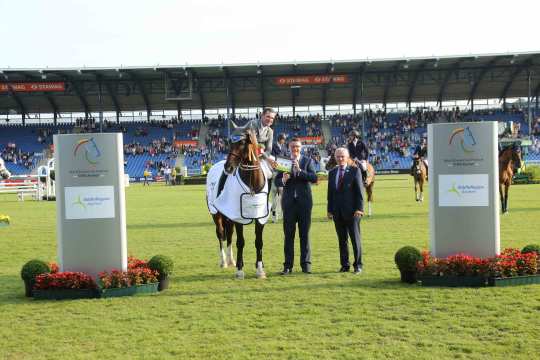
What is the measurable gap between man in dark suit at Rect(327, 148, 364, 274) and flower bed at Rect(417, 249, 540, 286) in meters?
1.44

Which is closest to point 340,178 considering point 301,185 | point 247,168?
point 301,185

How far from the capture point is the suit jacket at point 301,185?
960cm

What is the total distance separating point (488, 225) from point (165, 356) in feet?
15.2

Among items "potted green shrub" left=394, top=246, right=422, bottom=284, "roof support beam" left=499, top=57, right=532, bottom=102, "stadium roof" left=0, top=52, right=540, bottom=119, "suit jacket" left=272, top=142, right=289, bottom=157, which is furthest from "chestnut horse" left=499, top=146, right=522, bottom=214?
"roof support beam" left=499, top=57, right=532, bottom=102

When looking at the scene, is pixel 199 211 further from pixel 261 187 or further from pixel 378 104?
pixel 378 104

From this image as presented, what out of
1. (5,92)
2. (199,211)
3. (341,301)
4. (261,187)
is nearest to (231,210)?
(261,187)

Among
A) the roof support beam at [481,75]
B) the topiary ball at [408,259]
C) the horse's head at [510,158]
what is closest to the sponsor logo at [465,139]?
the topiary ball at [408,259]

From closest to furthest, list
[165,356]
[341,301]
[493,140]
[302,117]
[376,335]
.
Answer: [165,356] → [376,335] → [341,301] → [493,140] → [302,117]

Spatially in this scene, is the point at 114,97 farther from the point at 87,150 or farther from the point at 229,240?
the point at 87,150

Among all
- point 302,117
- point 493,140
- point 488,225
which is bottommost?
point 488,225

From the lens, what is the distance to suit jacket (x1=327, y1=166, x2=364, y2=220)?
9281 mm

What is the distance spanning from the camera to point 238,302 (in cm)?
735

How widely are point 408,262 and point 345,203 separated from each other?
5.36 feet

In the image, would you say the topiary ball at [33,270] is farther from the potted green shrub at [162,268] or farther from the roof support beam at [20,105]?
the roof support beam at [20,105]
